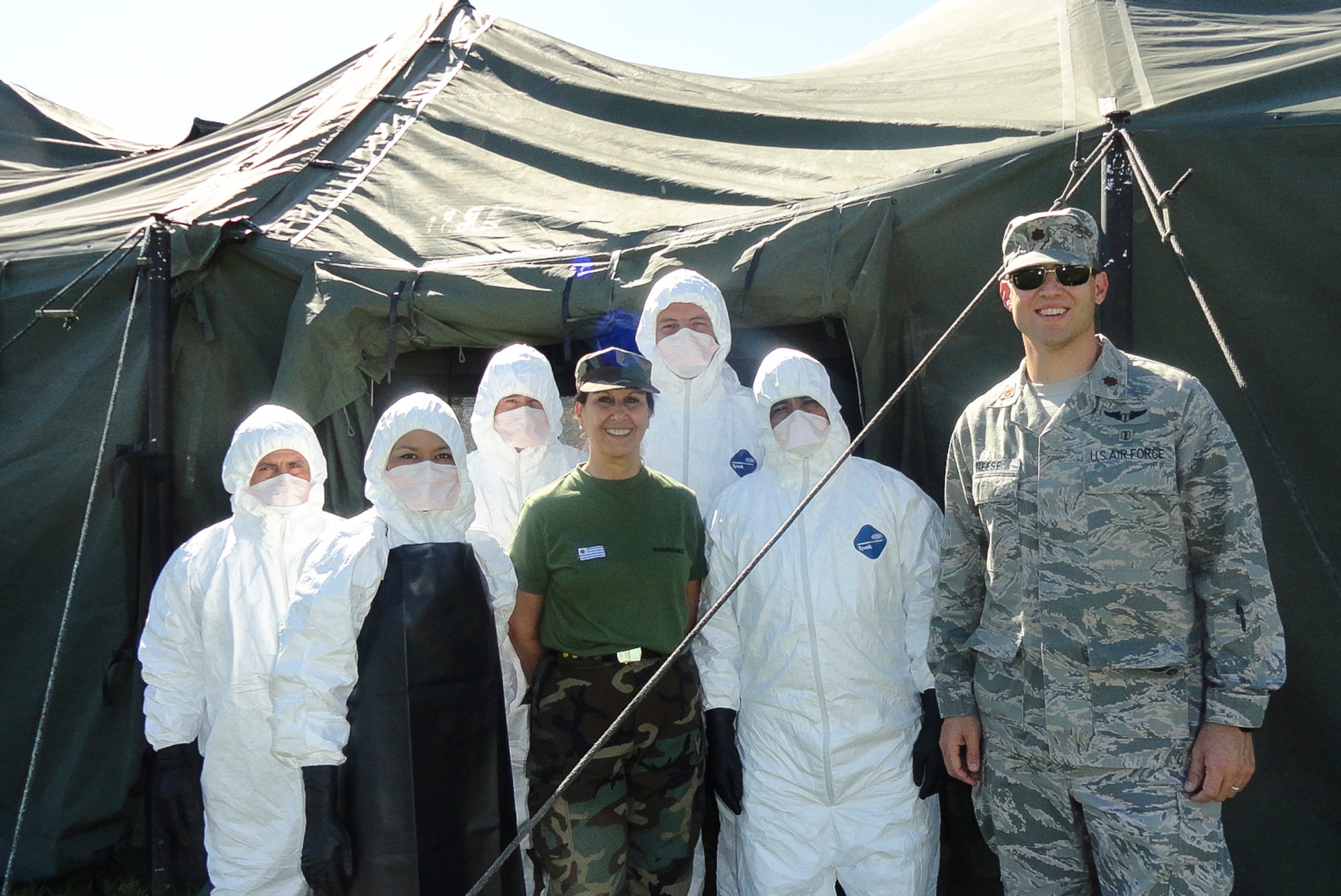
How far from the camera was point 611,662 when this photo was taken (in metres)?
2.40

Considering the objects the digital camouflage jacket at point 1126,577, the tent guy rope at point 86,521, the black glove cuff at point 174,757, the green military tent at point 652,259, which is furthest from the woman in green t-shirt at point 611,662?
the tent guy rope at point 86,521

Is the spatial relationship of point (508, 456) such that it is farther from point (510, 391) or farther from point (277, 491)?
point (277, 491)

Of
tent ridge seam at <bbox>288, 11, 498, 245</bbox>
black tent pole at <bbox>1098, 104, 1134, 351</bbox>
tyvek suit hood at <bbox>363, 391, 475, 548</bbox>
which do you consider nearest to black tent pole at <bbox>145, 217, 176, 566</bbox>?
tent ridge seam at <bbox>288, 11, 498, 245</bbox>

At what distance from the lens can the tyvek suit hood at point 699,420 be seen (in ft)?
9.95

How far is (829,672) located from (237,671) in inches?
61.4

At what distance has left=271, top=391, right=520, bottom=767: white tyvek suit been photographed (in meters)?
2.20

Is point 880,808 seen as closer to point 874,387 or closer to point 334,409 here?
point 874,387

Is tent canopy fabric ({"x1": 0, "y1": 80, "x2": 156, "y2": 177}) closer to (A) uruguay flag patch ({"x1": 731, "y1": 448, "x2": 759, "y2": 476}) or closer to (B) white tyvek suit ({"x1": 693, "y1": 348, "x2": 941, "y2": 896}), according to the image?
(A) uruguay flag patch ({"x1": 731, "y1": 448, "x2": 759, "y2": 476})

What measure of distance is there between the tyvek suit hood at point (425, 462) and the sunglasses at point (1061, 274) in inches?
50.9

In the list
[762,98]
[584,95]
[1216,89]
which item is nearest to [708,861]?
[1216,89]

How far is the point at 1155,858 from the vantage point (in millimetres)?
1879

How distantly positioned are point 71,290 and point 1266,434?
3.72 meters

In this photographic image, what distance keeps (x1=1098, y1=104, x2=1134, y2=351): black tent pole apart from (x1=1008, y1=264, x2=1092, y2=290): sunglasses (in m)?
0.67

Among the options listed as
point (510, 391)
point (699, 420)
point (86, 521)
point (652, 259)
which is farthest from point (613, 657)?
point (86, 521)
